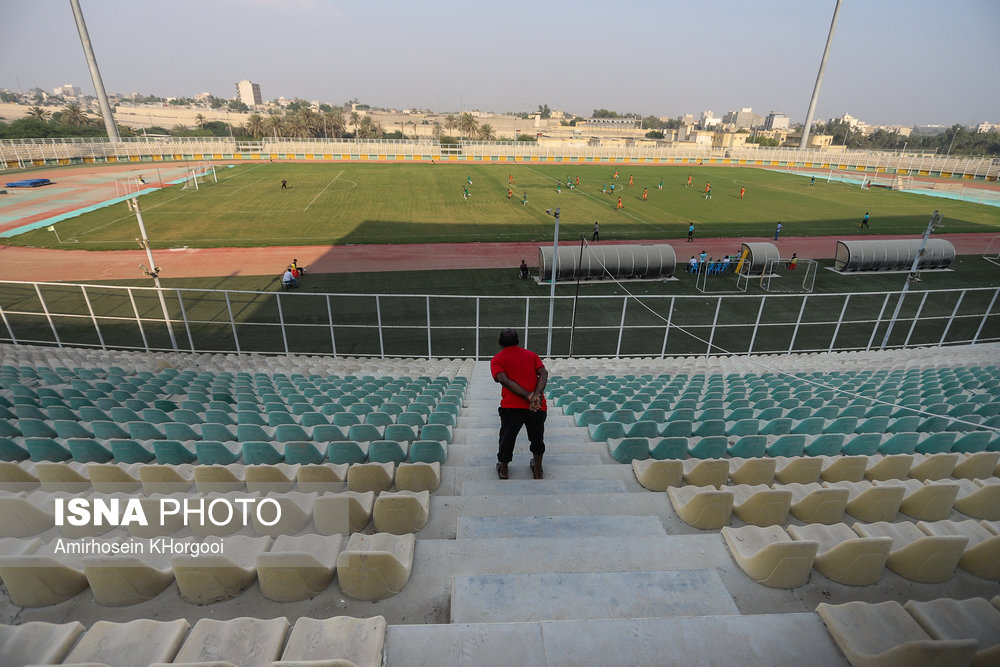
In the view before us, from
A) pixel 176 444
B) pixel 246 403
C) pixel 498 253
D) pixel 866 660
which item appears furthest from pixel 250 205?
pixel 866 660

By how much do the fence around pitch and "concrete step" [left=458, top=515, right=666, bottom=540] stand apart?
1173 cm

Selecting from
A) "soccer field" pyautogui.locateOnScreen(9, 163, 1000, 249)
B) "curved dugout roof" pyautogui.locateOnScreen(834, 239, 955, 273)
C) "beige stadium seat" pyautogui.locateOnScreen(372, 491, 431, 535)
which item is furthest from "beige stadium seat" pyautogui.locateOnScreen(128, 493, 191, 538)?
"curved dugout roof" pyautogui.locateOnScreen(834, 239, 955, 273)

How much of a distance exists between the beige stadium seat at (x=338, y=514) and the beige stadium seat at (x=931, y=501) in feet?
16.4

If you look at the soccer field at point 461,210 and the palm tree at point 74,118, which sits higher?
the palm tree at point 74,118

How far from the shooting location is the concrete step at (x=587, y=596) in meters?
3.15

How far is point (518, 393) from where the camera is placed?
538cm

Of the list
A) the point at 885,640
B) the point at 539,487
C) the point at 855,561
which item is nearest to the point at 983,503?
the point at 855,561

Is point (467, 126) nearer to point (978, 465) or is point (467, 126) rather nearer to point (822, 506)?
point (978, 465)

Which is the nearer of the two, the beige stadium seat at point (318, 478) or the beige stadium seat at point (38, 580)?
the beige stadium seat at point (38, 580)

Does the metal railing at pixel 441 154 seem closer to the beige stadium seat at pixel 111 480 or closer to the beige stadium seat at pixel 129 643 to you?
the beige stadium seat at pixel 111 480

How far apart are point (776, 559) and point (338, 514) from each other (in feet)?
11.4

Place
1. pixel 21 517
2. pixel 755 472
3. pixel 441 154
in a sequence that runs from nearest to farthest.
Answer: pixel 21 517
pixel 755 472
pixel 441 154

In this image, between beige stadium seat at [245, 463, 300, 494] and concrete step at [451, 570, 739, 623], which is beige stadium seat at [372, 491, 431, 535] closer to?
concrete step at [451, 570, 739, 623]

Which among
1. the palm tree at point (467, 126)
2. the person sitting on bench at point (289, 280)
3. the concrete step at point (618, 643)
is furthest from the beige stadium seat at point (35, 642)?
the palm tree at point (467, 126)
